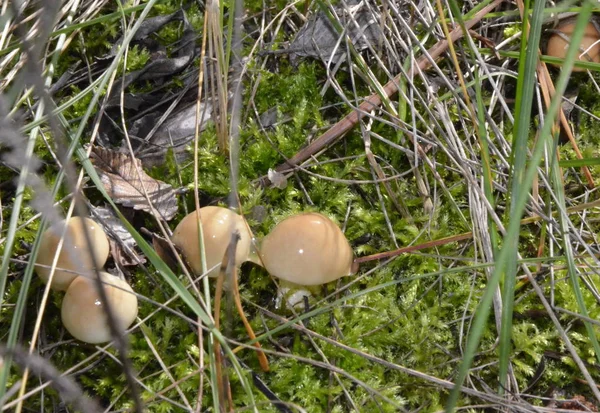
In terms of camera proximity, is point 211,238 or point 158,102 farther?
point 158,102

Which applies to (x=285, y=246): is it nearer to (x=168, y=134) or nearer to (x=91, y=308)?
(x=91, y=308)

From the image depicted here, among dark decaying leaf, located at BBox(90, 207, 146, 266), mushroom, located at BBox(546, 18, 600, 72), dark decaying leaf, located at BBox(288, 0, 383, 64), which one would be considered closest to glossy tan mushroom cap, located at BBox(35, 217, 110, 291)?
dark decaying leaf, located at BBox(90, 207, 146, 266)

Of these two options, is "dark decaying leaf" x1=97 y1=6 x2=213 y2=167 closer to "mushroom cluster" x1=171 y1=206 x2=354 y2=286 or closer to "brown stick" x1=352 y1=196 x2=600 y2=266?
"mushroom cluster" x1=171 y1=206 x2=354 y2=286

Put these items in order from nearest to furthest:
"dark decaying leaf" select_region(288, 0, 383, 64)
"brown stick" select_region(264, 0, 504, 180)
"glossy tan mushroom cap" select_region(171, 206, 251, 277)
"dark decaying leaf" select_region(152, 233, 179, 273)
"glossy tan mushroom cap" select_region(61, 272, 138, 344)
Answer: "glossy tan mushroom cap" select_region(61, 272, 138, 344) < "glossy tan mushroom cap" select_region(171, 206, 251, 277) < "dark decaying leaf" select_region(152, 233, 179, 273) < "brown stick" select_region(264, 0, 504, 180) < "dark decaying leaf" select_region(288, 0, 383, 64)

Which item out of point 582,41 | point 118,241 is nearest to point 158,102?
point 118,241

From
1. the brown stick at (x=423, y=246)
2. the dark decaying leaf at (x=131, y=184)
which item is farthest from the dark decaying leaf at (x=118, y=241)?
the brown stick at (x=423, y=246)

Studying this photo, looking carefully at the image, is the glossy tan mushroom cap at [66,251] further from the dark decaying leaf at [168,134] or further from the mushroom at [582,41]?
the mushroom at [582,41]

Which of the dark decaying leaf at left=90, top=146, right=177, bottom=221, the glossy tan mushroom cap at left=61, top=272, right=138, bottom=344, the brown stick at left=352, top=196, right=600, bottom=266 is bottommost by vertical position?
the brown stick at left=352, top=196, right=600, bottom=266
